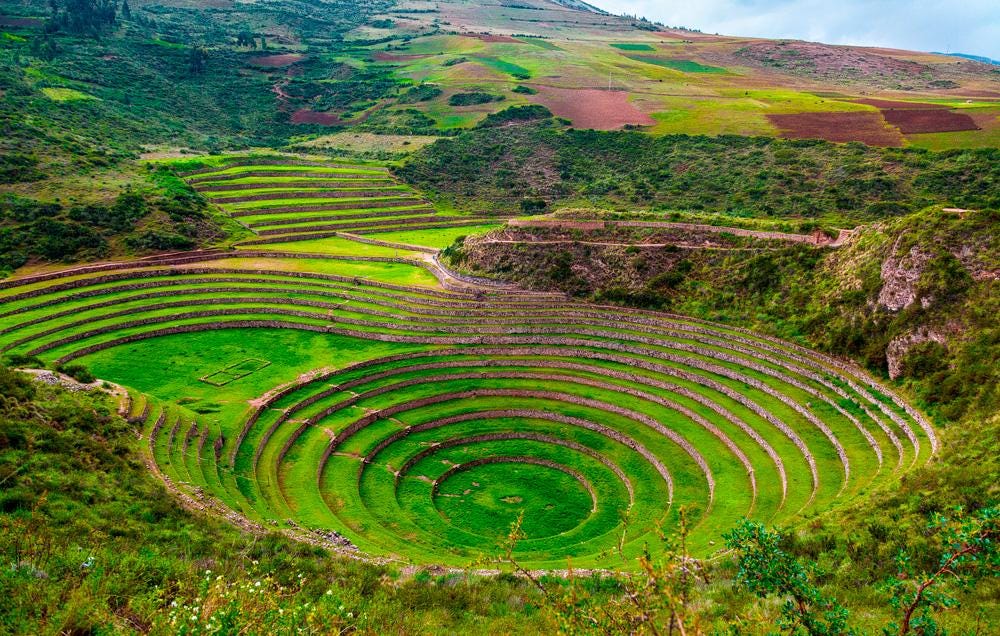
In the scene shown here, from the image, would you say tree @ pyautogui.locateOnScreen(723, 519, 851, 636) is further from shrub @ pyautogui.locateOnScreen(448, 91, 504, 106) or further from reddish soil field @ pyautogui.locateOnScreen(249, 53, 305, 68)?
reddish soil field @ pyautogui.locateOnScreen(249, 53, 305, 68)

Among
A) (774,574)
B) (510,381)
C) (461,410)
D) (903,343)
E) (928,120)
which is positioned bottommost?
(461,410)

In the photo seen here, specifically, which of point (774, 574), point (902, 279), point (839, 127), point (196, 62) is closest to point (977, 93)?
point (839, 127)

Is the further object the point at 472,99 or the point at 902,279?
the point at 472,99

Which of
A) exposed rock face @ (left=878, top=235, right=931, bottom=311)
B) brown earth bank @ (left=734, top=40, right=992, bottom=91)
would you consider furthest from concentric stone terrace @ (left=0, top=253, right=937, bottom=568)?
brown earth bank @ (left=734, top=40, right=992, bottom=91)

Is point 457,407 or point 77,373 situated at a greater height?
point 77,373

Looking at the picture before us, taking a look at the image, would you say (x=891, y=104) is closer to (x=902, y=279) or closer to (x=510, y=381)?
(x=902, y=279)

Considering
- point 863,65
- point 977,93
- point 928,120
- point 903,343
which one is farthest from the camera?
point 863,65
